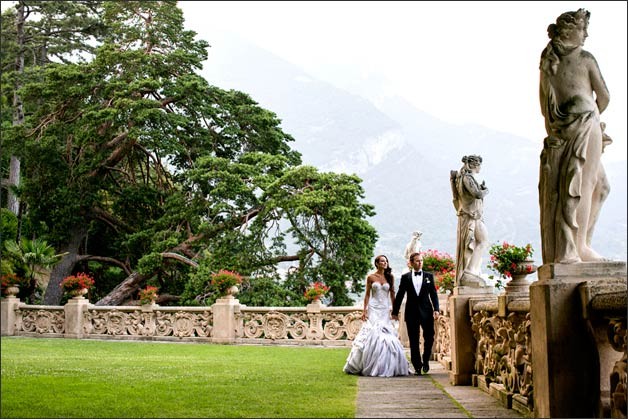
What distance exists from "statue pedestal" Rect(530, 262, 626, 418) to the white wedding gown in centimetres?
555

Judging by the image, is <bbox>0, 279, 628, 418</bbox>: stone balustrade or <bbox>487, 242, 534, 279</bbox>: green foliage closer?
<bbox>0, 279, 628, 418</bbox>: stone balustrade

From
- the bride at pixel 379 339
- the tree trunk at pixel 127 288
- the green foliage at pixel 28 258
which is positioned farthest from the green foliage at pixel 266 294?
the bride at pixel 379 339

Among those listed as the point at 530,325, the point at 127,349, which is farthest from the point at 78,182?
the point at 530,325

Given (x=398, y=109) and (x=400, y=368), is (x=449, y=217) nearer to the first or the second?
(x=398, y=109)

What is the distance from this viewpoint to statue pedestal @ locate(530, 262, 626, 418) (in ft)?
18.1

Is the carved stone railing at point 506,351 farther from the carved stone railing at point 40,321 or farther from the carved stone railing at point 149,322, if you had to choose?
the carved stone railing at point 40,321

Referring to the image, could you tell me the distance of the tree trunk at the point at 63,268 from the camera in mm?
29767

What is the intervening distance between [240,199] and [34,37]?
11053mm

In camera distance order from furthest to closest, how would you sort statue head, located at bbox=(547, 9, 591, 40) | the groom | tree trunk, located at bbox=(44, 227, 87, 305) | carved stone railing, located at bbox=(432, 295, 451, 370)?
tree trunk, located at bbox=(44, 227, 87, 305) < carved stone railing, located at bbox=(432, 295, 451, 370) < the groom < statue head, located at bbox=(547, 9, 591, 40)

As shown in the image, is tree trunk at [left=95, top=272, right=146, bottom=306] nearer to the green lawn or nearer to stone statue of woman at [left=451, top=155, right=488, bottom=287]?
the green lawn

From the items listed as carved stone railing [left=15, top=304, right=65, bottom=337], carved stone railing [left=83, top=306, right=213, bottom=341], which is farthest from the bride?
carved stone railing [left=15, top=304, right=65, bottom=337]

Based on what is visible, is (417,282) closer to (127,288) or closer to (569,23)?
(569,23)

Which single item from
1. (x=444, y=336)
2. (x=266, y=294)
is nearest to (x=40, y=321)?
(x=266, y=294)

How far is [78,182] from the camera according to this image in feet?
98.2
